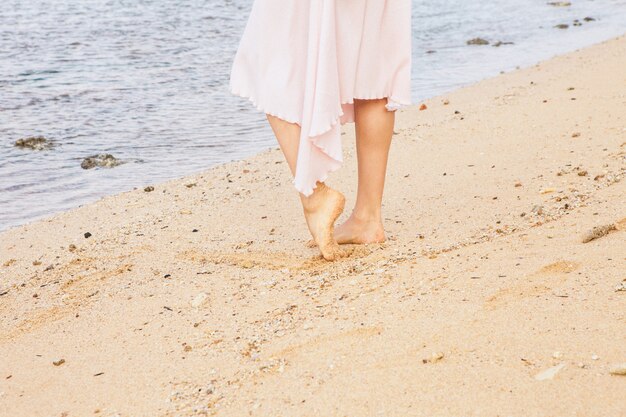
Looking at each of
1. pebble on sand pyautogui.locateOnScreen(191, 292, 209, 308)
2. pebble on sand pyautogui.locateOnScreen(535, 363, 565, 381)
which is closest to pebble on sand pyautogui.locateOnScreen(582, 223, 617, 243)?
pebble on sand pyautogui.locateOnScreen(535, 363, 565, 381)

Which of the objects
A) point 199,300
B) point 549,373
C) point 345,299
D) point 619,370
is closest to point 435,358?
point 549,373

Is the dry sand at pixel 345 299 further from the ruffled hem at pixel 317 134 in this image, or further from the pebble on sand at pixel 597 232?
the ruffled hem at pixel 317 134

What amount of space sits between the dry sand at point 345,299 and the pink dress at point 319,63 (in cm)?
50

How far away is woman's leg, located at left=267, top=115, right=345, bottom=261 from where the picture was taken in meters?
3.05

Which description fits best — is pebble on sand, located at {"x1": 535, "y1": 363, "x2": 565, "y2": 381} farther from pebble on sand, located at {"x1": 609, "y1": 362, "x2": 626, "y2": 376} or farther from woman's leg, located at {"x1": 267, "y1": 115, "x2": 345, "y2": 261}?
woman's leg, located at {"x1": 267, "y1": 115, "x2": 345, "y2": 261}

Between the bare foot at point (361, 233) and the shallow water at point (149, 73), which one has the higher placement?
the bare foot at point (361, 233)

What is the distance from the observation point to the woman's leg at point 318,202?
120 inches

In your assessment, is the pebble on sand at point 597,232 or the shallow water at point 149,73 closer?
the pebble on sand at point 597,232

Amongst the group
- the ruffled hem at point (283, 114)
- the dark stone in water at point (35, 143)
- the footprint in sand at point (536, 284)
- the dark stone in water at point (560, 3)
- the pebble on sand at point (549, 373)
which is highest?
the ruffled hem at point (283, 114)

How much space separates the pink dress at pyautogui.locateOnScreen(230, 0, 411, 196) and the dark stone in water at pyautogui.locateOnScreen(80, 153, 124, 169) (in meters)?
2.85

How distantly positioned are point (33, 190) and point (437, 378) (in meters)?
3.81

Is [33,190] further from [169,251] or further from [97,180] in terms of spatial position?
[169,251]

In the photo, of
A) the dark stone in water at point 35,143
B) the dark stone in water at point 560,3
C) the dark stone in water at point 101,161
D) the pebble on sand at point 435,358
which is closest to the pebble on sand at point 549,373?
the pebble on sand at point 435,358

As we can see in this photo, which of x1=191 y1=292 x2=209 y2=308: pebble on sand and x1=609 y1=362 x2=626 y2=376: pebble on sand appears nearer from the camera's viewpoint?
x1=609 y1=362 x2=626 y2=376: pebble on sand
